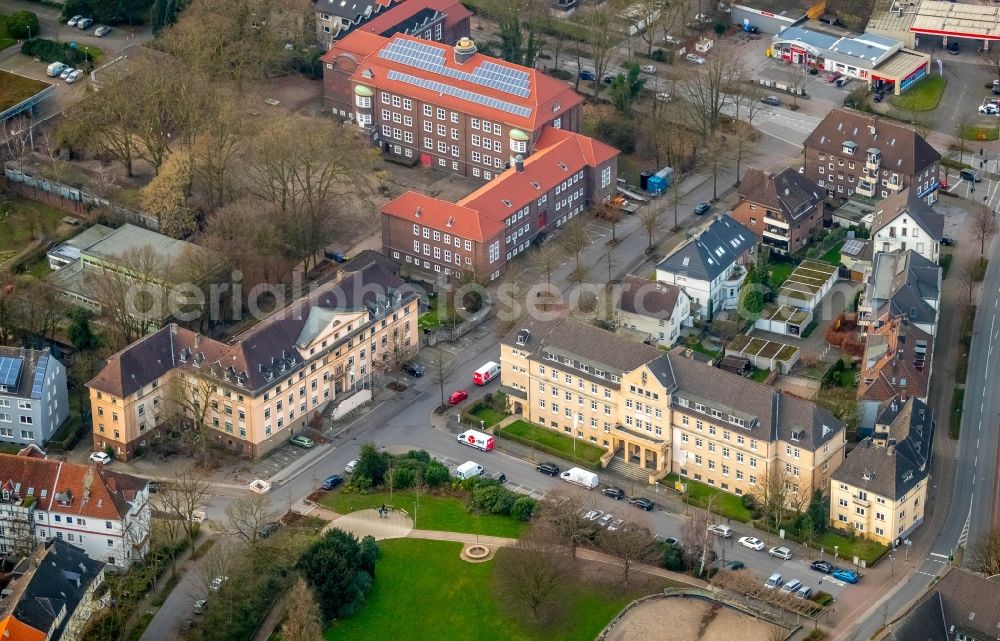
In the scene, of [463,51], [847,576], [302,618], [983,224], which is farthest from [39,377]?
[983,224]

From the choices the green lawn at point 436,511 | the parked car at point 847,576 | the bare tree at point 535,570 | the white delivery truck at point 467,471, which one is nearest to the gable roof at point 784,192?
the white delivery truck at point 467,471

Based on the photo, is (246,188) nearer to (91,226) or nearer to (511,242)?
(91,226)

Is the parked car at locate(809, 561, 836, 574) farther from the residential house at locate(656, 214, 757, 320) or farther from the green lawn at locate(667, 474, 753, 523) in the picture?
the residential house at locate(656, 214, 757, 320)

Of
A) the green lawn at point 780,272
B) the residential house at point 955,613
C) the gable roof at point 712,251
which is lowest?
the green lawn at point 780,272

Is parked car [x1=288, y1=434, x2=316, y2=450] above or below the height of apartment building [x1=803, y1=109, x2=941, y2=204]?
below

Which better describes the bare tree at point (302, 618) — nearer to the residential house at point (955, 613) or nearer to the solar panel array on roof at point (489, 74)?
the residential house at point (955, 613)

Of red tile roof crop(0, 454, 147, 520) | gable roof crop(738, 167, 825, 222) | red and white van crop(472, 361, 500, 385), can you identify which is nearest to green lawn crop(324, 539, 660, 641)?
red tile roof crop(0, 454, 147, 520)
